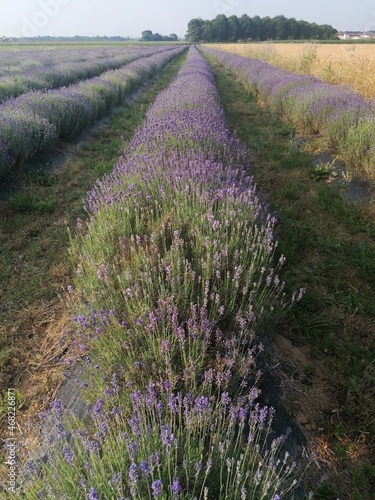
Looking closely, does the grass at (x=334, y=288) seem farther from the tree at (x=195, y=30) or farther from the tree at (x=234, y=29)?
the tree at (x=195, y=30)

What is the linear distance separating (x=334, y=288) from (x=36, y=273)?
2.98m

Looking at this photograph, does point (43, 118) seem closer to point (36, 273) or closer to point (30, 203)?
point (30, 203)

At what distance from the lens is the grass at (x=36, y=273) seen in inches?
99.8

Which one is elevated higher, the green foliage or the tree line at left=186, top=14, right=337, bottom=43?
the tree line at left=186, top=14, right=337, bottom=43

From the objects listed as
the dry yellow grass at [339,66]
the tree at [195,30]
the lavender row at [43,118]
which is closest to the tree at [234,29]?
the tree at [195,30]

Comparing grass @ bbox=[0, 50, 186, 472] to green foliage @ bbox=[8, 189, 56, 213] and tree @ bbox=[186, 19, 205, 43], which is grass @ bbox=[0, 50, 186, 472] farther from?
tree @ bbox=[186, 19, 205, 43]

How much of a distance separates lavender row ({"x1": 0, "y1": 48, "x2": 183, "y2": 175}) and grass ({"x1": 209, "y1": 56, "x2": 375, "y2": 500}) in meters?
3.78

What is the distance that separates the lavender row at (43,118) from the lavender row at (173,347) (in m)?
2.53

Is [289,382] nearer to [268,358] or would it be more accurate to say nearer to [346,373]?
[268,358]

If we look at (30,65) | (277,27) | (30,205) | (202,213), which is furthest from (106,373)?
(277,27)

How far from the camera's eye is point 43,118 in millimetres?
6477

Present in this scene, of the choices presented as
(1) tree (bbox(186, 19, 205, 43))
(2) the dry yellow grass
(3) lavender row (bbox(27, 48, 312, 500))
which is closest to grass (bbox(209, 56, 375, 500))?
(3) lavender row (bbox(27, 48, 312, 500))

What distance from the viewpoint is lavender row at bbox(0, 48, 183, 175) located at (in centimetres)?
556

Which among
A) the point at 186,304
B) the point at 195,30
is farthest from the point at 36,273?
the point at 195,30
